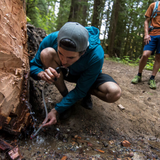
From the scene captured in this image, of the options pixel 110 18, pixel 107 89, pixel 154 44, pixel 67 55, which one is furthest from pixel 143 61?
pixel 110 18

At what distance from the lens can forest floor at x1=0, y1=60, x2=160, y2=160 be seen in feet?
4.44

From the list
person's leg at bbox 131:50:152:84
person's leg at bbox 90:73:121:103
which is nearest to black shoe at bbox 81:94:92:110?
person's leg at bbox 90:73:121:103

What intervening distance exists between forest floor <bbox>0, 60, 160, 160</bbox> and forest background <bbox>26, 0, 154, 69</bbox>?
3.10m

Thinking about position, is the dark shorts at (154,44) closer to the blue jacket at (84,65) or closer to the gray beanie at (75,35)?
the blue jacket at (84,65)

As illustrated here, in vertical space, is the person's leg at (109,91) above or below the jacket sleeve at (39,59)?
below

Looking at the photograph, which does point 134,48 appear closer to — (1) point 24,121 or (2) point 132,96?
(2) point 132,96

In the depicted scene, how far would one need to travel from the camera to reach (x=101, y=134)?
1710mm

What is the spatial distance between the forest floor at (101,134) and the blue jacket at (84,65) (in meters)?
0.35

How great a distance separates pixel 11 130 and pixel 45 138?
0.42m

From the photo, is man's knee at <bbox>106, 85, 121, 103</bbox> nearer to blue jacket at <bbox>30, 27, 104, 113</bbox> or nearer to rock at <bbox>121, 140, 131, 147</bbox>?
blue jacket at <bbox>30, 27, 104, 113</bbox>

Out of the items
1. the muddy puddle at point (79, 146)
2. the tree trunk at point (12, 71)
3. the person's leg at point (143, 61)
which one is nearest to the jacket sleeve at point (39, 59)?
the tree trunk at point (12, 71)

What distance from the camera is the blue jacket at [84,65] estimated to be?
1.49 metres

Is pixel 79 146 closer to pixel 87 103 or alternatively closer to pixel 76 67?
pixel 87 103

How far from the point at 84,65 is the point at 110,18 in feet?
27.2
